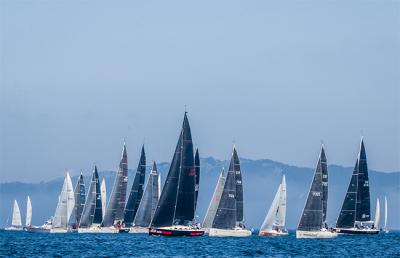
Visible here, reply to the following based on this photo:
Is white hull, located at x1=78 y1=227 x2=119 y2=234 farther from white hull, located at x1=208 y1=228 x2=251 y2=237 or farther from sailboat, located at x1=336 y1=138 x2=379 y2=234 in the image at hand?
sailboat, located at x1=336 y1=138 x2=379 y2=234

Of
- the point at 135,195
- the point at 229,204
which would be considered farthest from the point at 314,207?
the point at 135,195

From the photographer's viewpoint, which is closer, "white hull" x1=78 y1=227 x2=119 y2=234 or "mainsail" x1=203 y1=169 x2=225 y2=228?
"mainsail" x1=203 y1=169 x2=225 y2=228

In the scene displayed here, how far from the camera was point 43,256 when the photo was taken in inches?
3098

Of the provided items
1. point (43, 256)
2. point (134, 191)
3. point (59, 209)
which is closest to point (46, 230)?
point (59, 209)

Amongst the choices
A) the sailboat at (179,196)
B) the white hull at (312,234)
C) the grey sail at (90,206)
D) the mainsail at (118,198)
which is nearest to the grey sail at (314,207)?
the white hull at (312,234)

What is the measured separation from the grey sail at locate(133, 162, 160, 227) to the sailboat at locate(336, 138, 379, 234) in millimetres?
22248

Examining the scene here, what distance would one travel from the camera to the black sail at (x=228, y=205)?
111 m

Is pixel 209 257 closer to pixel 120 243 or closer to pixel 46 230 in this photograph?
pixel 120 243

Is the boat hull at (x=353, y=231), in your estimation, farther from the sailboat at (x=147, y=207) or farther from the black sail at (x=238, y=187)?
the sailboat at (x=147, y=207)

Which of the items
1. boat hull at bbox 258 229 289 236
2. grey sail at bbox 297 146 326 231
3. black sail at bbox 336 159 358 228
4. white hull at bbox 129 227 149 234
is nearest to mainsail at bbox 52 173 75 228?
white hull at bbox 129 227 149 234

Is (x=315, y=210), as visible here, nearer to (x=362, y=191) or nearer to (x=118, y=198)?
(x=362, y=191)

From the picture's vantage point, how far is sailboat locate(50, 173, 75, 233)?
148 m

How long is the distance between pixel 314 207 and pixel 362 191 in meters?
15.1

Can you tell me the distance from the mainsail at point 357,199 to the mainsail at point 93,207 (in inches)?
1323
